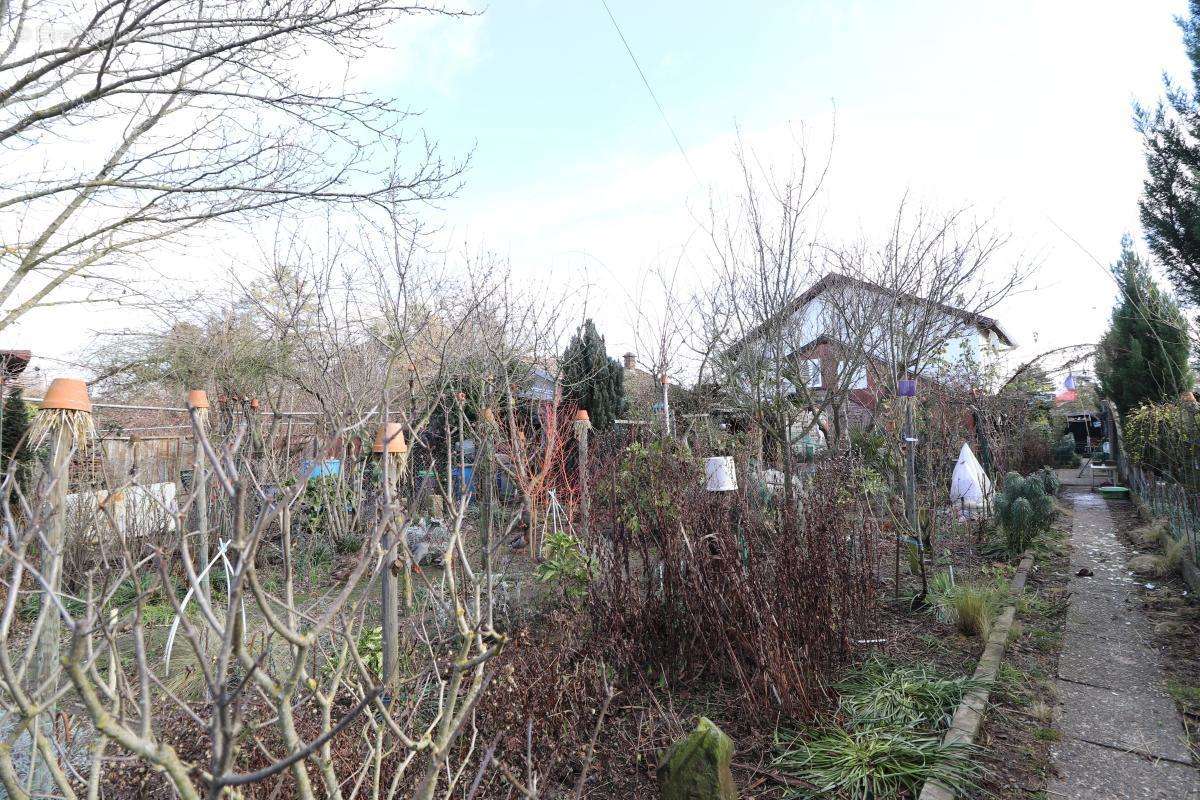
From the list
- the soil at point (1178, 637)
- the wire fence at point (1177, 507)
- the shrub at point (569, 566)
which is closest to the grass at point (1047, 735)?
the soil at point (1178, 637)

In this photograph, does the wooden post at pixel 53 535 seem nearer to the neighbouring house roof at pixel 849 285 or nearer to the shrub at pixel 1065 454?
the neighbouring house roof at pixel 849 285

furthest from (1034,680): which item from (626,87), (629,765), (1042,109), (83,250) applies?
(83,250)

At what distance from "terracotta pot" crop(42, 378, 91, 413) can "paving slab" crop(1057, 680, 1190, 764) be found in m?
4.13

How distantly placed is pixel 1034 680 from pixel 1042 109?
4697 mm

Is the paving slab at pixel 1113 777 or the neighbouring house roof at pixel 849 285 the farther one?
the neighbouring house roof at pixel 849 285

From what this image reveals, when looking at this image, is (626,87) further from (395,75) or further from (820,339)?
(820,339)

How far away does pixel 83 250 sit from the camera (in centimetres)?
695

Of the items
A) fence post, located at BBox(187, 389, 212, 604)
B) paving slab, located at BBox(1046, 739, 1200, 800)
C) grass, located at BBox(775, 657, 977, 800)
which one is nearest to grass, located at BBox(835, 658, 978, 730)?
grass, located at BBox(775, 657, 977, 800)

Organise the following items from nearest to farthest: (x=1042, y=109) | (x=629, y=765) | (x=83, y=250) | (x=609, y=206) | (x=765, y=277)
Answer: (x=629, y=765)
(x=765, y=277)
(x=1042, y=109)
(x=83, y=250)
(x=609, y=206)

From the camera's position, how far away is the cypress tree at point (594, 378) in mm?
12195

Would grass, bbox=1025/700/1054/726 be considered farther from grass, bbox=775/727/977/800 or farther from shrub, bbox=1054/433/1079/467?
shrub, bbox=1054/433/1079/467

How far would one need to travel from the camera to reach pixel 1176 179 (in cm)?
730

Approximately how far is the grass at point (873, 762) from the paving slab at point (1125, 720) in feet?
2.76

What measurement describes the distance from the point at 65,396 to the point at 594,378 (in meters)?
10.6
